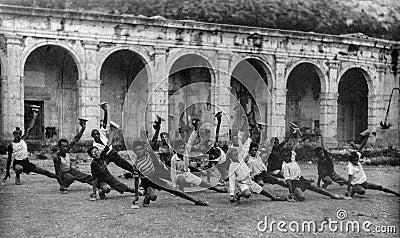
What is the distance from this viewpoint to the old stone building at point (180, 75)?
1609 cm

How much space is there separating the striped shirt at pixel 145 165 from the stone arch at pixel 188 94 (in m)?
10.9

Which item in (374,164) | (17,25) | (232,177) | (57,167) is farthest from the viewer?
(374,164)

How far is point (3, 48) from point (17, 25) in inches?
30.9

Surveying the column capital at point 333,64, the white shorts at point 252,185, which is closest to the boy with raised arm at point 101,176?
the white shorts at point 252,185

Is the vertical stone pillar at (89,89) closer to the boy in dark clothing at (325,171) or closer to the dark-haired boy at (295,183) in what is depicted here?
the boy in dark clothing at (325,171)

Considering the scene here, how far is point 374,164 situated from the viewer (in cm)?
1712

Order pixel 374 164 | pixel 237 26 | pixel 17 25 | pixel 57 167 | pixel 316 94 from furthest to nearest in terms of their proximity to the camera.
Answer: pixel 316 94 < pixel 237 26 < pixel 374 164 < pixel 17 25 < pixel 57 167

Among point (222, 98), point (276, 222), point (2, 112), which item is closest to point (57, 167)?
point (276, 222)

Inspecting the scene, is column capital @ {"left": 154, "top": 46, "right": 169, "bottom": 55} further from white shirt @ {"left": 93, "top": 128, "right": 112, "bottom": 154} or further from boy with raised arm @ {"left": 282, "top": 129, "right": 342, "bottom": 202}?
boy with raised arm @ {"left": 282, "top": 129, "right": 342, "bottom": 202}

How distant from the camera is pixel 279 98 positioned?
1959cm

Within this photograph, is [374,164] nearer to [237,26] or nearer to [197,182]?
[237,26]

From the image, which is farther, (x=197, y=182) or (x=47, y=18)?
(x=47, y=18)

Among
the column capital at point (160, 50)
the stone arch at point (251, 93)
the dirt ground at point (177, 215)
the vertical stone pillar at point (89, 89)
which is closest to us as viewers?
the dirt ground at point (177, 215)

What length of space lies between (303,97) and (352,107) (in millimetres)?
2313
